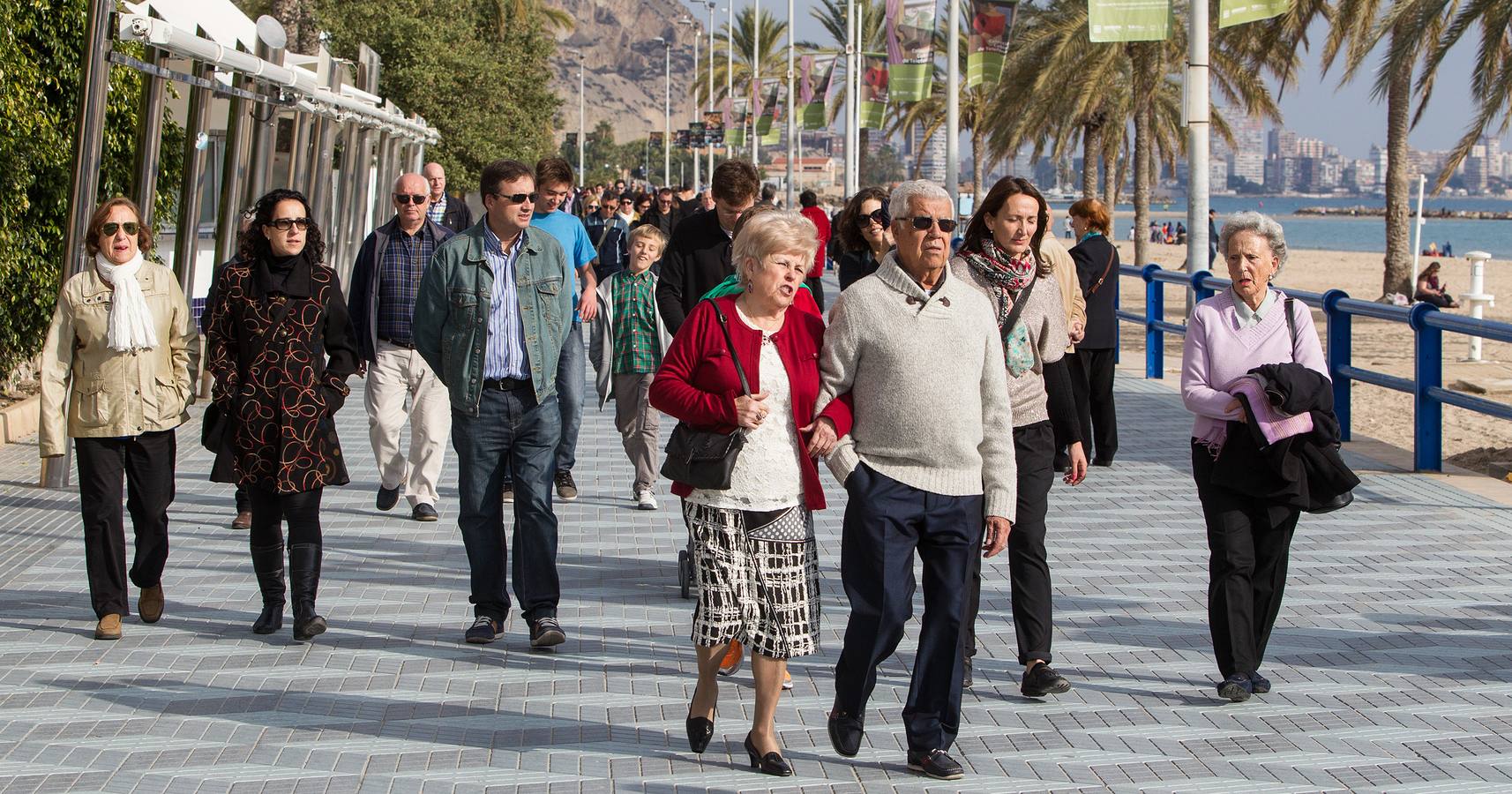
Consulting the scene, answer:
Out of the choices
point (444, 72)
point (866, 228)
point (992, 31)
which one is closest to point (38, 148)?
point (866, 228)

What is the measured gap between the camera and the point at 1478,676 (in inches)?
231

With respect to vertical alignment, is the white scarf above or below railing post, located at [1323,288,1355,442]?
below

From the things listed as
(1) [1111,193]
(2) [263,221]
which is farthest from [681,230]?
(1) [1111,193]

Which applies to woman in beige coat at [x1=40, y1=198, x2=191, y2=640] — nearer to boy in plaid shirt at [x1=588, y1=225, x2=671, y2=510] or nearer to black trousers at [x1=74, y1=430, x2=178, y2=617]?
black trousers at [x1=74, y1=430, x2=178, y2=617]

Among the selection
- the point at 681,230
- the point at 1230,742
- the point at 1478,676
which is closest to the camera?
the point at 1230,742

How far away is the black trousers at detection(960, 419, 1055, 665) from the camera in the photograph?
5.46 meters

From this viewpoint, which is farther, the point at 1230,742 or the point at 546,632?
the point at 546,632

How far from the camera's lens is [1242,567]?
17.9 ft

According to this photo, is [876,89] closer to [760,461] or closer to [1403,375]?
[1403,375]

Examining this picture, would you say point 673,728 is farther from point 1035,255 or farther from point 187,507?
point 187,507

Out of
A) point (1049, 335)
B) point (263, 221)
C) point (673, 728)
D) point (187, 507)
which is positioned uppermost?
point (263, 221)

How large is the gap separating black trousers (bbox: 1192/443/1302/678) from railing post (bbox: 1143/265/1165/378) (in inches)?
385

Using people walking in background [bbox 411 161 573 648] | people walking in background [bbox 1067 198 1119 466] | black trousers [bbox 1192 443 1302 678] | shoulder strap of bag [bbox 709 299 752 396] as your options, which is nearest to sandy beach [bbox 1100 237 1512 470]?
people walking in background [bbox 1067 198 1119 466]

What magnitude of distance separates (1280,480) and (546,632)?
2.50m
